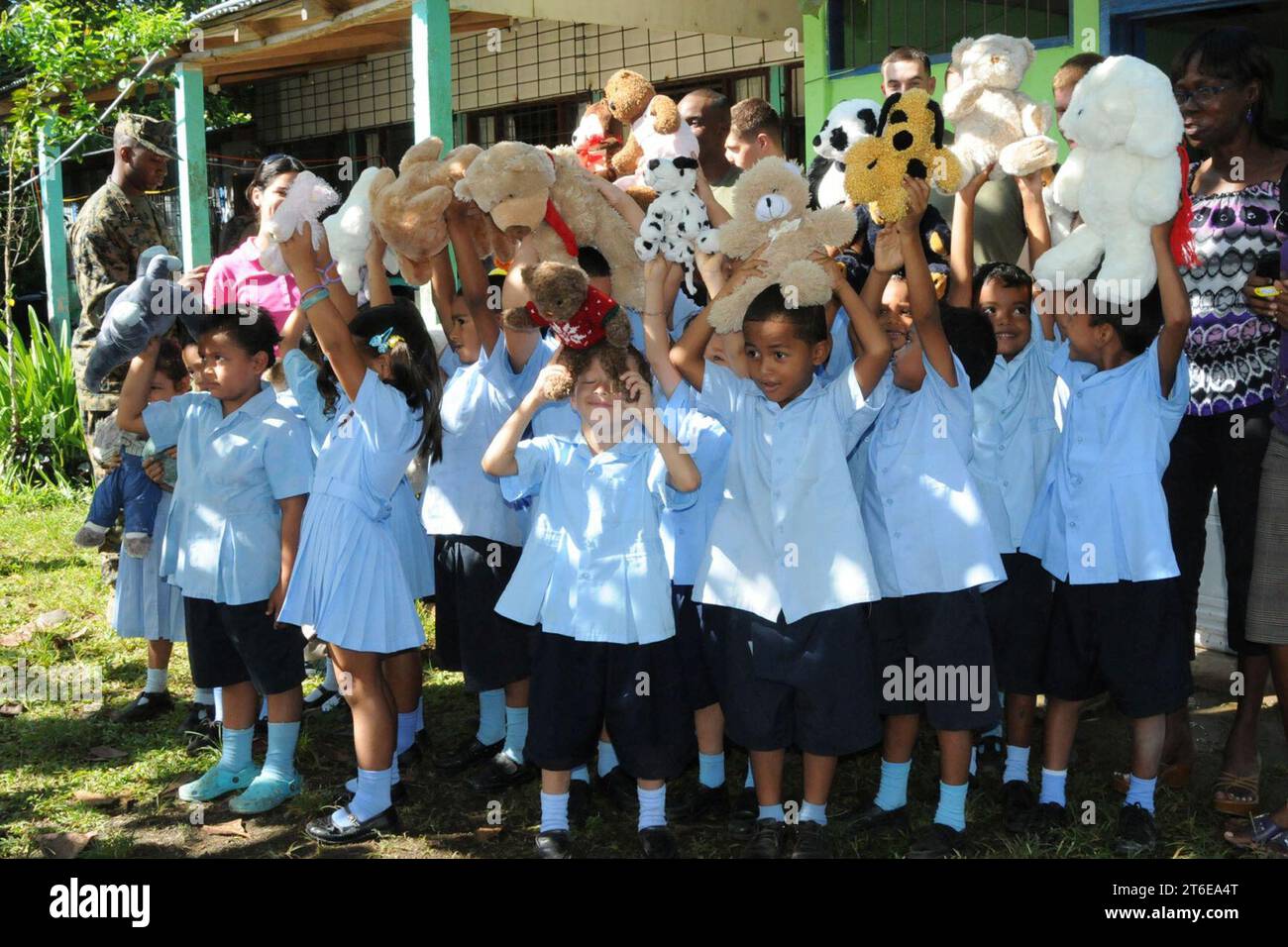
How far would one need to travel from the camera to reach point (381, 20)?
7359 mm

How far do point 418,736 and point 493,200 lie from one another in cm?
178

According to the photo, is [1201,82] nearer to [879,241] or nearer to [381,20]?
[879,241]

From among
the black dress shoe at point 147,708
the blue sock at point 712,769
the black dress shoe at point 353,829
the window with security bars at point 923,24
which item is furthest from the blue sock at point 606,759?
the window with security bars at point 923,24

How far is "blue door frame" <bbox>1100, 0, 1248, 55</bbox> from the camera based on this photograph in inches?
214

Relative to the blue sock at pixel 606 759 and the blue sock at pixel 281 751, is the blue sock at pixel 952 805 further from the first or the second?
the blue sock at pixel 281 751

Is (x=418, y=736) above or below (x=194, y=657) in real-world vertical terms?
below

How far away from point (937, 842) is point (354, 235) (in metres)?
2.27

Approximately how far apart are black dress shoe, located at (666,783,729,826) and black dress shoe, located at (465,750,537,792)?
471 mm

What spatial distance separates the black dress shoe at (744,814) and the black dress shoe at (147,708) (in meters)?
2.12

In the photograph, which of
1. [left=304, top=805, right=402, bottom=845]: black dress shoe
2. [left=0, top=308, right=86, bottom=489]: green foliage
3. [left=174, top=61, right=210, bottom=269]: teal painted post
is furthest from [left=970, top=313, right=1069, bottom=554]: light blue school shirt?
[left=0, top=308, right=86, bottom=489]: green foliage

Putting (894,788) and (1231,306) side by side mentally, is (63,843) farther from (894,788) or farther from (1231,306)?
(1231,306)

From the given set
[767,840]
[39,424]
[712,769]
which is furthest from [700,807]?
[39,424]

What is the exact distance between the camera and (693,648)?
3.49 m

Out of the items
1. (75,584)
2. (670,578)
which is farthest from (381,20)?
(670,578)
